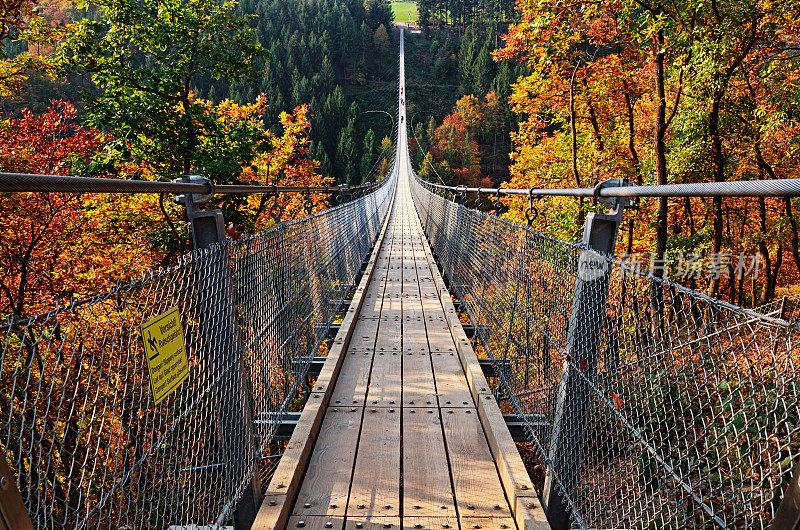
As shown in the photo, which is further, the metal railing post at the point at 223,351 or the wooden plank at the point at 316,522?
the wooden plank at the point at 316,522

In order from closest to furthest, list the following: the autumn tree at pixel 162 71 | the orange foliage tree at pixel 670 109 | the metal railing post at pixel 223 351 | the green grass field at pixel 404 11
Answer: the metal railing post at pixel 223 351, the orange foliage tree at pixel 670 109, the autumn tree at pixel 162 71, the green grass field at pixel 404 11

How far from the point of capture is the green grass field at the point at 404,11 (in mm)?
136875

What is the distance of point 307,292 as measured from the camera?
3.64 metres

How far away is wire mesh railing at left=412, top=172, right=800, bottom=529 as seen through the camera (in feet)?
3.65

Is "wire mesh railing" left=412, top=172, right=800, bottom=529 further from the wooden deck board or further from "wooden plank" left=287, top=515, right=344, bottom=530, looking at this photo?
"wooden plank" left=287, top=515, right=344, bottom=530

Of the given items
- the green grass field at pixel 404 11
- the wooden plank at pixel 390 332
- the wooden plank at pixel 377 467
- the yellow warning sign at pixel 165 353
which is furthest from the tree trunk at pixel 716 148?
the green grass field at pixel 404 11

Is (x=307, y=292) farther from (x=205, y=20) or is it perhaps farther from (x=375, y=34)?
(x=375, y=34)

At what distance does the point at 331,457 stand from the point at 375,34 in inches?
4223

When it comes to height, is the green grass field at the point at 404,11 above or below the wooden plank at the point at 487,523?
above

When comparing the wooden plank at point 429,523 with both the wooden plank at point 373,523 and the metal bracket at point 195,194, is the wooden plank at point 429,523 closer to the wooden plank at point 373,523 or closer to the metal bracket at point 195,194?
the wooden plank at point 373,523

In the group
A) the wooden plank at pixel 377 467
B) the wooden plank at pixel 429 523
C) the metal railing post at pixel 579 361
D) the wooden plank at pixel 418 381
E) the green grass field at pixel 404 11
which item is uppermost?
the green grass field at pixel 404 11

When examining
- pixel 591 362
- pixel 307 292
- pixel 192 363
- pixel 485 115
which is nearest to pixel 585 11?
pixel 307 292

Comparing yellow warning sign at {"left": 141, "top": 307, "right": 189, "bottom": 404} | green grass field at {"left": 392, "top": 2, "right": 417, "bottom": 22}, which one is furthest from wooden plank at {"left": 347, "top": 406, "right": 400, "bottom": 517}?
green grass field at {"left": 392, "top": 2, "right": 417, "bottom": 22}

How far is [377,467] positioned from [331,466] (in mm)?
209
